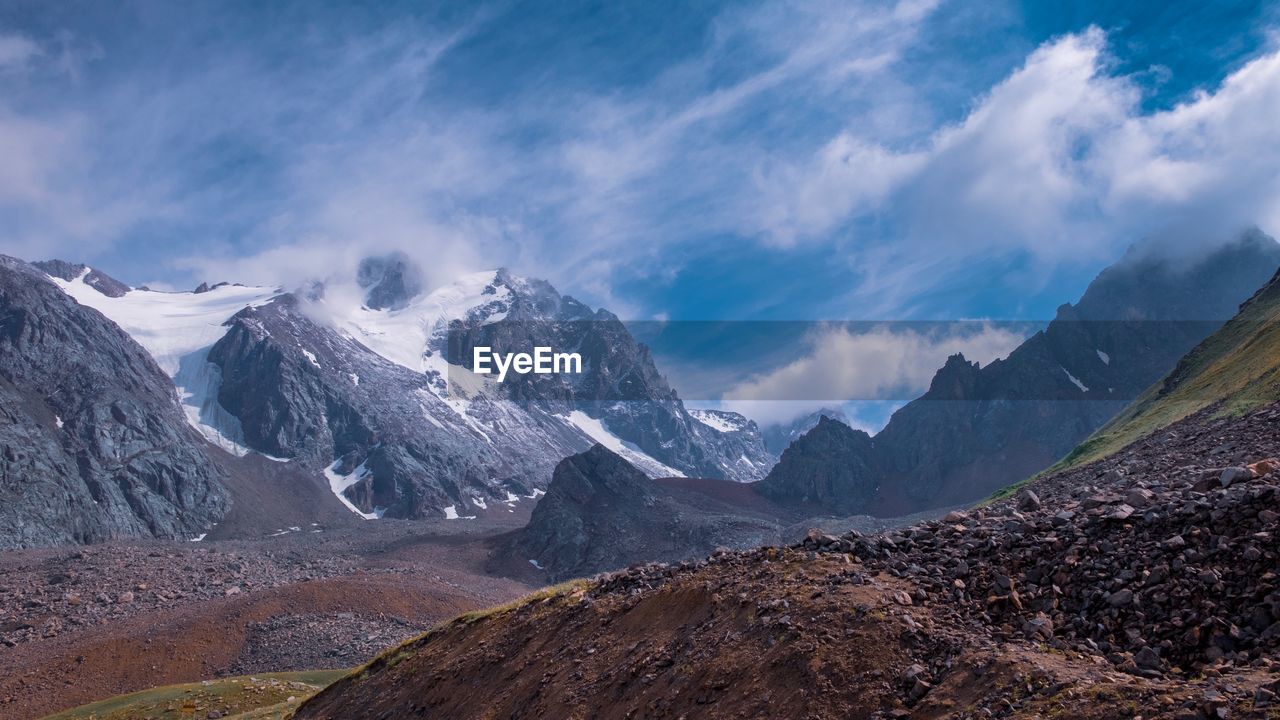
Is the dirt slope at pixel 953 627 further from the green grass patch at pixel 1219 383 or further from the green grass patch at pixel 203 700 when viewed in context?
the green grass patch at pixel 1219 383

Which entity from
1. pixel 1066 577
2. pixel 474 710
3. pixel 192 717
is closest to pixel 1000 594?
pixel 1066 577

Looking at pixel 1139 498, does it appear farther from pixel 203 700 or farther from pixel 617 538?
pixel 617 538

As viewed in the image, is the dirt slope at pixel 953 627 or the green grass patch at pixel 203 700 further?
the green grass patch at pixel 203 700

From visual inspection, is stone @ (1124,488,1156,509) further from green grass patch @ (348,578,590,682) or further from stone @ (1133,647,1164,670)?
green grass patch @ (348,578,590,682)

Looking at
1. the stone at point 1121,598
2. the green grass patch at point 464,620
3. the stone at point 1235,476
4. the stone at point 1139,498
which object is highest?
the stone at point 1235,476

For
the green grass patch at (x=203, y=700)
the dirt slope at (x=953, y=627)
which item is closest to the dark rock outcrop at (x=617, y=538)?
the green grass patch at (x=203, y=700)

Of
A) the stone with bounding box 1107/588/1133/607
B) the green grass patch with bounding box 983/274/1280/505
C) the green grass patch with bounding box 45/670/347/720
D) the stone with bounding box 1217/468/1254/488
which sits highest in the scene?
the green grass patch with bounding box 983/274/1280/505

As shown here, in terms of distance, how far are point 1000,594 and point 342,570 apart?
147937 millimetres

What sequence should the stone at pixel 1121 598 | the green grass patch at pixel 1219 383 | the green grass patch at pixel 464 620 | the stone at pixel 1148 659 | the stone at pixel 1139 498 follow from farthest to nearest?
the green grass patch at pixel 1219 383 < the green grass patch at pixel 464 620 < the stone at pixel 1139 498 < the stone at pixel 1121 598 < the stone at pixel 1148 659

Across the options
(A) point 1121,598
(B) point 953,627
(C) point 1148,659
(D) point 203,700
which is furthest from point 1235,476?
(D) point 203,700

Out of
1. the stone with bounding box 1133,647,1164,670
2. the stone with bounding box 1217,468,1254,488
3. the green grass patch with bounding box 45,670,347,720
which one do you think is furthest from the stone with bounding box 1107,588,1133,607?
the green grass patch with bounding box 45,670,347,720

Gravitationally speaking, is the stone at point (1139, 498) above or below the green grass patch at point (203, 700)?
above

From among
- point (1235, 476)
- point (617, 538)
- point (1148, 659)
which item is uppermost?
point (1235, 476)

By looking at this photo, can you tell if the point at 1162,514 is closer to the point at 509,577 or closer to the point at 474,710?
the point at 474,710
